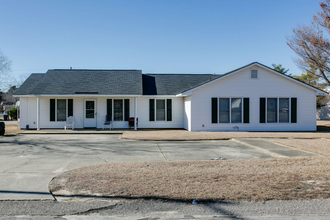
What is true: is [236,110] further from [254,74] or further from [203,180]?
[203,180]

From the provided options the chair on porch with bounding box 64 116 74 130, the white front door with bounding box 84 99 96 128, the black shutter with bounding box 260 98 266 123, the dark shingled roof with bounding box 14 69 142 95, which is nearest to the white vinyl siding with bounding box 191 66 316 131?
the black shutter with bounding box 260 98 266 123

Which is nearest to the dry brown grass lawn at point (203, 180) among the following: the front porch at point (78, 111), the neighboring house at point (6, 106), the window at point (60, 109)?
the front porch at point (78, 111)

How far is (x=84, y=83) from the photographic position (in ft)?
74.8

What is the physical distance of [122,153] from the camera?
10.8 meters

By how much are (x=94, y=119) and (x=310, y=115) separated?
15392 millimetres

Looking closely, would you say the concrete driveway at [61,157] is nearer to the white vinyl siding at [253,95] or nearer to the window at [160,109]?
the white vinyl siding at [253,95]

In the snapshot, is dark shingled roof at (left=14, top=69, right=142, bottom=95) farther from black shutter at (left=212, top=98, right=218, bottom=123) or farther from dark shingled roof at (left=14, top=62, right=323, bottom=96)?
black shutter at (left=212, top=98, right=218, bottom=123)

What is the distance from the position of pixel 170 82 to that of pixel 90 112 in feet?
23.5

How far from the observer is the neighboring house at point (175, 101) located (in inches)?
764

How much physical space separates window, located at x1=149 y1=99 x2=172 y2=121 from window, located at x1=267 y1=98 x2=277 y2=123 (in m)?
6.98

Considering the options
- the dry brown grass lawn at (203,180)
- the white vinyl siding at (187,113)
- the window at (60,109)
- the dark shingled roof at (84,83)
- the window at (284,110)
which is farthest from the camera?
the window at (60,109)

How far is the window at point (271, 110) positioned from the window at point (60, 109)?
1405 cm

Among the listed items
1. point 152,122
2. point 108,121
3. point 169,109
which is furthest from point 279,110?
point 108,121

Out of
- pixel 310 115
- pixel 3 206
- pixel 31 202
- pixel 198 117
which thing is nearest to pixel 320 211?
pixel 31 202
